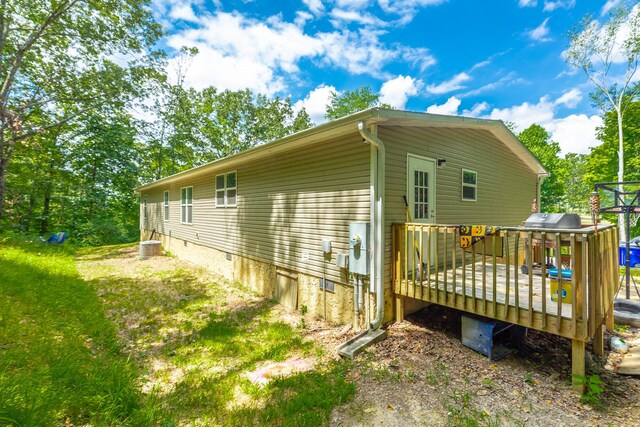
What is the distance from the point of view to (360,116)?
3910mm

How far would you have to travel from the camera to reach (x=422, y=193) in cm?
521

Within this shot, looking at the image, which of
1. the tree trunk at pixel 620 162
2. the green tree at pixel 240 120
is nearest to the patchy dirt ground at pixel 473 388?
the tree trunk at pixel 620 162

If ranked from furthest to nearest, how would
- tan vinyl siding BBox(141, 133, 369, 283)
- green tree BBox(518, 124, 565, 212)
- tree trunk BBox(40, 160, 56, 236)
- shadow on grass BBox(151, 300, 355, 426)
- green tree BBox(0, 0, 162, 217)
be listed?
green tree BBox(518, 124, 565, 212), tree trunk BBox(40, 160, 56, 236), green tree BBox(0, 0, 162, 217), tan vinyl siding BBox(141, 133, 369, 283), shadow on grass BBox(151, 300, 355, 426)

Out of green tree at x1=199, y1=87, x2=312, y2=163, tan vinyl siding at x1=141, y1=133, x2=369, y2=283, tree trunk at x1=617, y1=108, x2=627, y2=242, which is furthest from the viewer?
green tree at x1=199, y1=87, x2=312, y2=163

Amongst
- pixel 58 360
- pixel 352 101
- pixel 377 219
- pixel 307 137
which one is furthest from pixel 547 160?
pixel 58 360

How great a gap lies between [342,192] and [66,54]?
15064 millimetres

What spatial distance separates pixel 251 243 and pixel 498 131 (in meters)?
6.70

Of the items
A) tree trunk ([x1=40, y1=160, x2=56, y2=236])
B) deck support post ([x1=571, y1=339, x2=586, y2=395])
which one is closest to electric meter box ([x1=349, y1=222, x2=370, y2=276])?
deck support post ([x1=571, y1=339, x2=586, y2=395])

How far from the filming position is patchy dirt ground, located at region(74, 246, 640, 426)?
261 cm

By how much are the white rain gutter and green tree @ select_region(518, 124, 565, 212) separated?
2183 cm

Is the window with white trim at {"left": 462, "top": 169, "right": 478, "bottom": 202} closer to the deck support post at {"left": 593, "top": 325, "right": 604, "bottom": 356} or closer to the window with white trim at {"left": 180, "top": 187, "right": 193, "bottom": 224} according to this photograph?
the deck support post at {"left": 593, "top": 325, "right": 604, "bottom": 356}

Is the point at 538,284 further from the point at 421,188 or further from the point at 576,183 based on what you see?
the point at 576,183

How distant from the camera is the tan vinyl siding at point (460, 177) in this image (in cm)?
456

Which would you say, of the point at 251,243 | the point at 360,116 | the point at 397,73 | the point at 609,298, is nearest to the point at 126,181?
the point at 251,243
